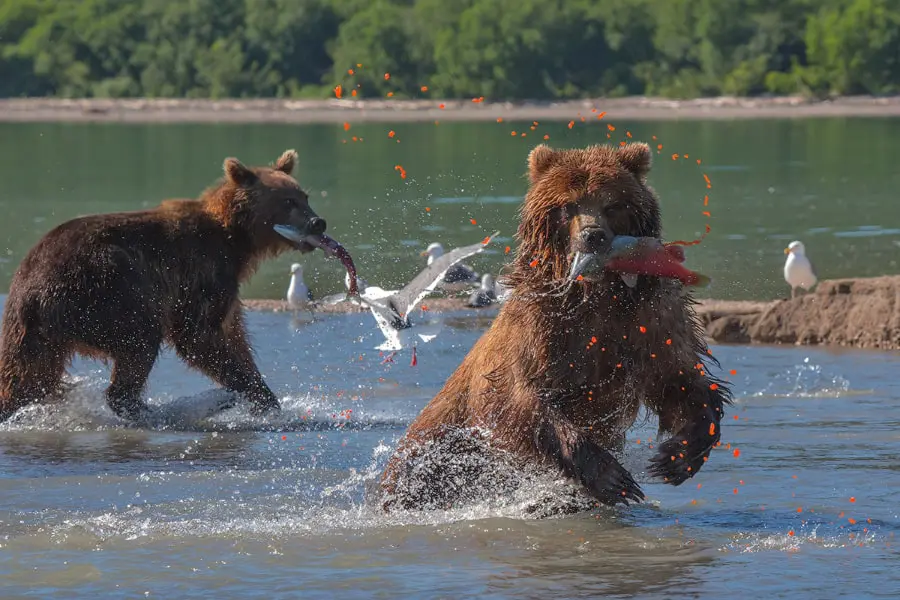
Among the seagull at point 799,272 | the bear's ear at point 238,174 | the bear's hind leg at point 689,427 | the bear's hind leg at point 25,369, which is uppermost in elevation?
the bear's ear at point 238,174

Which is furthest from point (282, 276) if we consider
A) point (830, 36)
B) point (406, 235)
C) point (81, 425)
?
point (830, 36)

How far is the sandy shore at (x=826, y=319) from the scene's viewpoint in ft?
41.8

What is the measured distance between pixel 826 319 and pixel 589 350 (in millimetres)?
6327

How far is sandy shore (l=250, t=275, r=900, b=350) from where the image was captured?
12.7m

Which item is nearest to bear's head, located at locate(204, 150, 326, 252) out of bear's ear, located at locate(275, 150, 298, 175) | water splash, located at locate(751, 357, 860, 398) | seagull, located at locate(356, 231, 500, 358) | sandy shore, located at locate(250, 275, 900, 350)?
bear's ear, located at locate(275, 150, 298, 175)

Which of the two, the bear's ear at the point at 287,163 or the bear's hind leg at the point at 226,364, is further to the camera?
the bear's ear at the point at 287,163

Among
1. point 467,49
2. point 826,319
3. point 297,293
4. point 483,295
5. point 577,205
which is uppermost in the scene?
point 577,205

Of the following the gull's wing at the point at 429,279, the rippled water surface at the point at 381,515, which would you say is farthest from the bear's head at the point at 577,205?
the gull's wing at the point at 429,279

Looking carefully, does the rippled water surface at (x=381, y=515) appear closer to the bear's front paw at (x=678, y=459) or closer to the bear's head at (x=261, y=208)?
the bear's front paw at (x=678, y=459)

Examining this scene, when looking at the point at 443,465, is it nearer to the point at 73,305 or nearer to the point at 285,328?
the point at 73,305

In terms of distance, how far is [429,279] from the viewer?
9602 millimetres

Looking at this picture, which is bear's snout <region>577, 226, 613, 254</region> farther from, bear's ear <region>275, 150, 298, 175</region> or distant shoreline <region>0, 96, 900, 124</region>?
distant shoreline <region>0, 96, 900, 124</region>

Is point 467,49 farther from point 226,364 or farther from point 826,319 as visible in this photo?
point 226,364

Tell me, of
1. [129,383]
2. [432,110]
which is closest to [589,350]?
[129,383]
